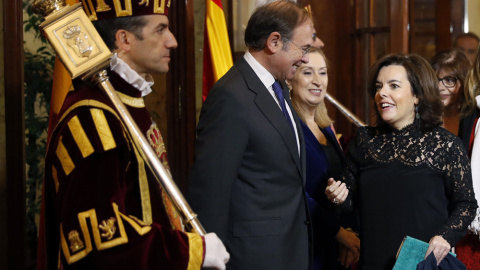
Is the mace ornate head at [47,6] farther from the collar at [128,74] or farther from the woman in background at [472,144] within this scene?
the woman in background at [472,144]

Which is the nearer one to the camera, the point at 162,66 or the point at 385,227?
the point at 162,66

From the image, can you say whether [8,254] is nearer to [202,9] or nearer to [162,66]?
[162,66]

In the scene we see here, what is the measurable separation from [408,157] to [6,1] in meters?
1.72

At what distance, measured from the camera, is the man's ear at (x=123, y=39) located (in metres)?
1.91

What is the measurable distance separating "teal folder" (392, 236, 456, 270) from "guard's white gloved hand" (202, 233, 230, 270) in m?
0.81

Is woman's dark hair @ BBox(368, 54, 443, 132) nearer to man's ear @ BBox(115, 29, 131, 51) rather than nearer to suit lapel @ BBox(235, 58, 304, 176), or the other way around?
suit lapel @ BBox(235, 58, 304, 176)

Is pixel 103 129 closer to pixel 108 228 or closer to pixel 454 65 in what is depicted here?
pixel 108 228

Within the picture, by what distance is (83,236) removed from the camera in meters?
1.63

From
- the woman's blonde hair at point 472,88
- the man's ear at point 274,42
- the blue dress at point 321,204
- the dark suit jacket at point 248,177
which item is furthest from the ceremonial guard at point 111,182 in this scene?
the woman's blonde hair at point 472,88

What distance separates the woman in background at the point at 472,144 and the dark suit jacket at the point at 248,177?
3.13 feet

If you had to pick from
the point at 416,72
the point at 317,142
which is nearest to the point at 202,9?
the point at 317,142

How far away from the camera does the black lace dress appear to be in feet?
7.89

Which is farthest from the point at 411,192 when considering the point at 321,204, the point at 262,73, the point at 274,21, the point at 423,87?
the point at 274,21

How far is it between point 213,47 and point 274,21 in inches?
45.1
